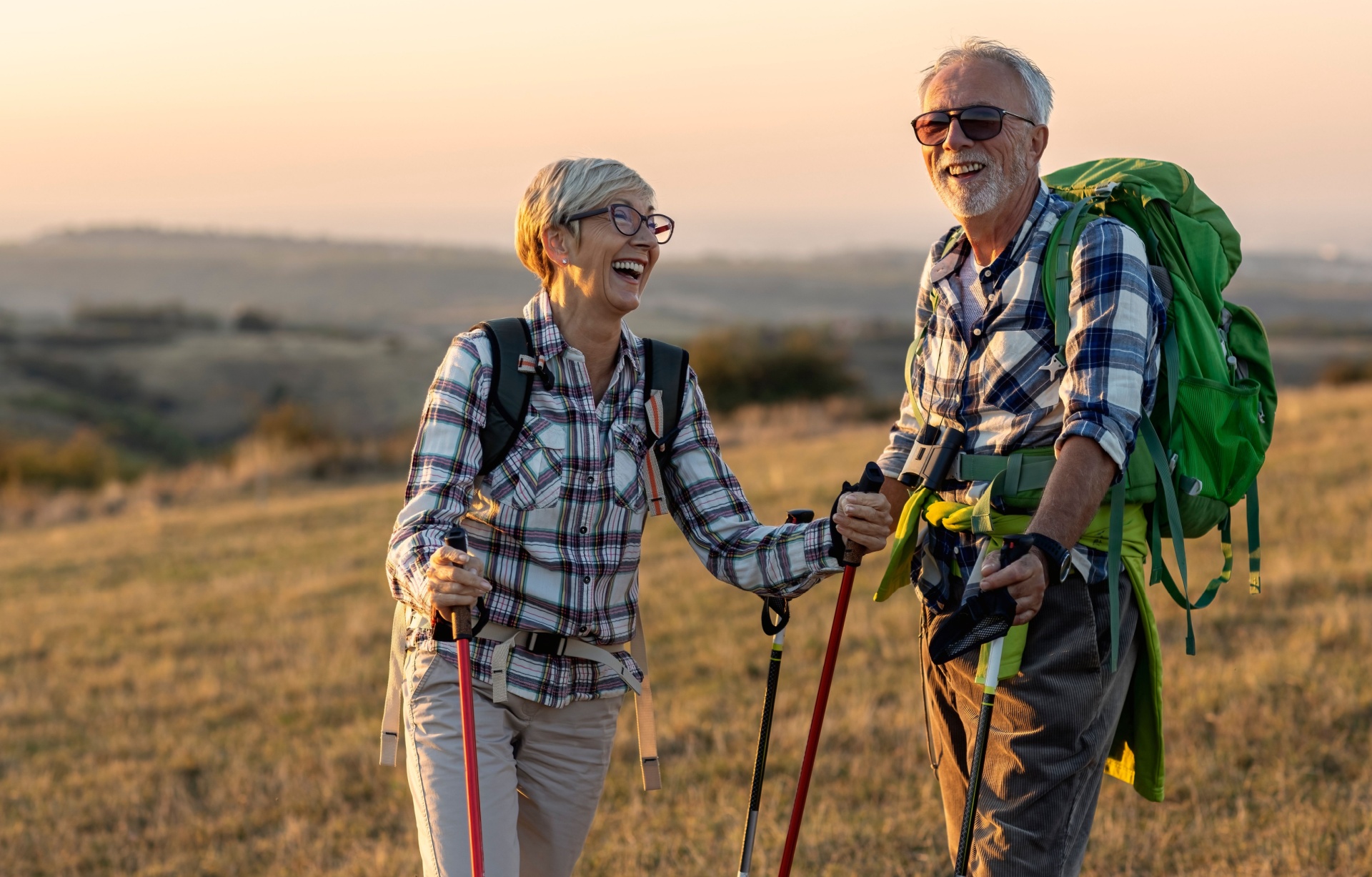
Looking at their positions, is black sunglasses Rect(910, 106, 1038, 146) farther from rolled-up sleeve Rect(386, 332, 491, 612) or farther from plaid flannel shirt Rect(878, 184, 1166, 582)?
rolled-up sleeve Rect(386, 332, 491, 612)

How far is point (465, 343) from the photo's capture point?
11.2ft

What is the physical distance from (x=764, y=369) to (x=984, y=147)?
133ft

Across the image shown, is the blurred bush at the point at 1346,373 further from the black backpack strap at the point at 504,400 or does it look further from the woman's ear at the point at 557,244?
the black backpack strap at the point at 504,400

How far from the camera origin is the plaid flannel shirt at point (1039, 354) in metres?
3.03

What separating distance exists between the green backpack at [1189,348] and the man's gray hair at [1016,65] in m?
0.25

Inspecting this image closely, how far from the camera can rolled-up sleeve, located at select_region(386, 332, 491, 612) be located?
3.31m

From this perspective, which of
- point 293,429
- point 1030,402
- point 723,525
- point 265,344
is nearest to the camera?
point 1030,402

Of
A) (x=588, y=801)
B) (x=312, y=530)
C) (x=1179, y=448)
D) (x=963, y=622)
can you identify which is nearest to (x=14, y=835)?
(x=588, y=801)

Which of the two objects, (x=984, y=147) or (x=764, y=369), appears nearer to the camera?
(x=984, y=147)

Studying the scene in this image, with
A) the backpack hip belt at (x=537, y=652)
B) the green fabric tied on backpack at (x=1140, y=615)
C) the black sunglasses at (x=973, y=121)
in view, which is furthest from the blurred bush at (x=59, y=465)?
the black sunglasses at (x=973, y=121)

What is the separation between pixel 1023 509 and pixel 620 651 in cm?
120

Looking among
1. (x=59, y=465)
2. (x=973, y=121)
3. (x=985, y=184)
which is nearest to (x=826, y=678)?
(x=985, y=184)

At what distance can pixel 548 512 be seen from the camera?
3426 mm

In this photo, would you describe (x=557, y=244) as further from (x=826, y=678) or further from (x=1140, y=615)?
(x=1140, y=615)
